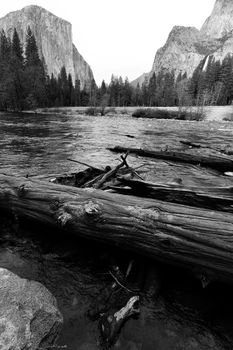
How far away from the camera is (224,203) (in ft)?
13.4

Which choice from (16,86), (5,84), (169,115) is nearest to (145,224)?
(169,115)

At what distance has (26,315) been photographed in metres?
2.59

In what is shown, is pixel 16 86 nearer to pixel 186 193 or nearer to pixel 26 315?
pixel 186 193

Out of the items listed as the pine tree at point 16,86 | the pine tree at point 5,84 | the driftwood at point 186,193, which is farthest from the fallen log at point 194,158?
the pine tree at point 16,86

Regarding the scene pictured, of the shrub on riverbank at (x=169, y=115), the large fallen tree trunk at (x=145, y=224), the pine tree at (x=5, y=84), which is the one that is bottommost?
the shrub on riverbank at (x=169, y=115)

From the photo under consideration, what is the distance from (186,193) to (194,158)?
18.6 feet

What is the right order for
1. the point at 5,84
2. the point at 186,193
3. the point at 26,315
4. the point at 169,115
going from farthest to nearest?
the point at 5,84
the point at 169,115
the point at 186,193
the point at 26,315

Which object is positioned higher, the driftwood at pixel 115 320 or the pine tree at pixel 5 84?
the pine tree at pixel 5 84

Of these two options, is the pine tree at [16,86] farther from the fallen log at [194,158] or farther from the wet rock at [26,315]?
the wet rock at [26,315]

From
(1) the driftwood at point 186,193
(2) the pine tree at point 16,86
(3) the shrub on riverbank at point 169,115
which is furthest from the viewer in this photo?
(2) the pine tree at point 16,86

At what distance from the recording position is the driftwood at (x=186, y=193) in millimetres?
4121

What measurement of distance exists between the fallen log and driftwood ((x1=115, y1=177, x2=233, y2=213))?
435 centimetres

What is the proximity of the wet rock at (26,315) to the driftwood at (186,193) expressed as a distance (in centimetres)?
230

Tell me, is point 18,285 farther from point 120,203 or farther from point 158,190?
point 158,190
